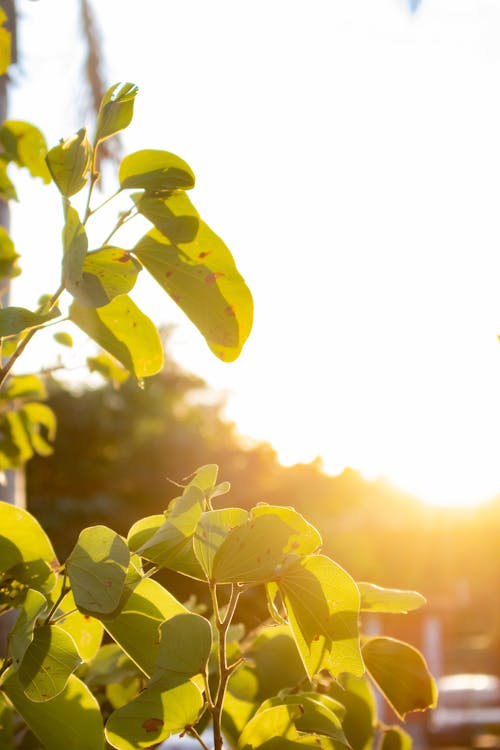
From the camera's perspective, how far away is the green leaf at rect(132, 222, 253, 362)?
71 centimetres

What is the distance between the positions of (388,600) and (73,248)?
1.33 ft

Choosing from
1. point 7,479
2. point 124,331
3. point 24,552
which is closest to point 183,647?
point 24,552

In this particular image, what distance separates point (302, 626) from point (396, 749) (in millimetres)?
308

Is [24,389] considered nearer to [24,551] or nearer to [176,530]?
[24,551]

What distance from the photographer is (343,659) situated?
0.63 meters

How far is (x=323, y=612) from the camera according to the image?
61cm

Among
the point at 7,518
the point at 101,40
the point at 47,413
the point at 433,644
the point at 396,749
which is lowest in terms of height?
the point at 433,644

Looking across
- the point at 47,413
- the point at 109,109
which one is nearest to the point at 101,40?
the point at 47,413

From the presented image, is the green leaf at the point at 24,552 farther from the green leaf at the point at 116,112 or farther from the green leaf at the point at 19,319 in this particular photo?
the green leaf at the point at 116,112

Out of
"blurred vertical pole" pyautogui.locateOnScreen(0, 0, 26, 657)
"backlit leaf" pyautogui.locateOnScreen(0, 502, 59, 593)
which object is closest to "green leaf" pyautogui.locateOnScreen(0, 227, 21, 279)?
"blurred vertical pole" pyautogui.locateOnScreen(0, 0, 26, 657)

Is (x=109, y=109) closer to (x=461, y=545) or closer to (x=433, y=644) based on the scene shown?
(x=433, y=644)

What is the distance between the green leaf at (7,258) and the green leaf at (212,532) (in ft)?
2.26

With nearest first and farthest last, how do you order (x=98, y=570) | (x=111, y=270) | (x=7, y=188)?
(x=98, y=570) → (x=111, y=270) → (x=7, y=188)

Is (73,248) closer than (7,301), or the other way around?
(73,248)
